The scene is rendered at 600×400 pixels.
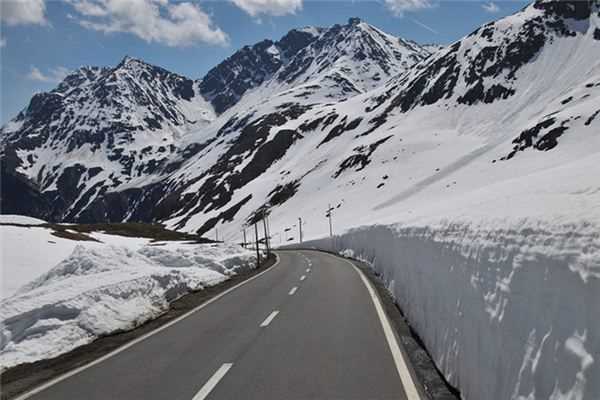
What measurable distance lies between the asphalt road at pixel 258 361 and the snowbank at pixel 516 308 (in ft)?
3.84

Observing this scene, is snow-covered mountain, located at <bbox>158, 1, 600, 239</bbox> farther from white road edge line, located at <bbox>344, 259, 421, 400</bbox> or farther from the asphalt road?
the asphalt road

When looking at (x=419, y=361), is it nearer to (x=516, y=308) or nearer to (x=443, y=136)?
(x=516, y=308)

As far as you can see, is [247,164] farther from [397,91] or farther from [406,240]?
[406,240]

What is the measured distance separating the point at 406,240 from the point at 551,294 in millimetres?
7819

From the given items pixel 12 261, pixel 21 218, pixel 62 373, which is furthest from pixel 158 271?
pixel 21 218

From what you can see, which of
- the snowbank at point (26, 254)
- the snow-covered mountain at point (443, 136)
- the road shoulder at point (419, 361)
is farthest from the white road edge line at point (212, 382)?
the snow-covered mountain at point (443, 136)

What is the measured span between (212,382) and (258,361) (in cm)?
118

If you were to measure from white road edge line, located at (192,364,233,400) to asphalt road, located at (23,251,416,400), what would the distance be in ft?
0.05

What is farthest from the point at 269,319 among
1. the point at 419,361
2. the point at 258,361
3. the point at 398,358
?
the point at 419,361

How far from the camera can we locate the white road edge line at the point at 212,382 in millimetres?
6676

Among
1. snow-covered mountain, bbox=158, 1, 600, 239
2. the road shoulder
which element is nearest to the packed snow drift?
the road shoulder

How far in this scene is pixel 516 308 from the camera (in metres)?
4.32

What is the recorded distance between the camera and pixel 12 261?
25156 mm

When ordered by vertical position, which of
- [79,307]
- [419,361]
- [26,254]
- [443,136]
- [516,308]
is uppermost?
[443,136]
